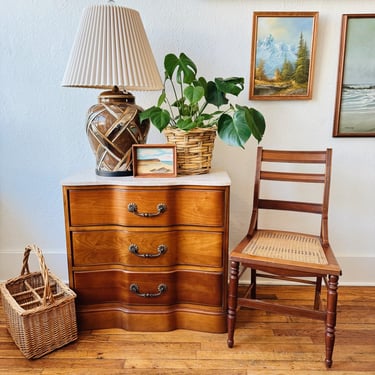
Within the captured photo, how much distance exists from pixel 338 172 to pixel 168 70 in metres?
1.19

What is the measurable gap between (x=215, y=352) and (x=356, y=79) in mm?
1644

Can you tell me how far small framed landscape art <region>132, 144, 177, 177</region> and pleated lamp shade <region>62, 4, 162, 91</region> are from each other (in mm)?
282

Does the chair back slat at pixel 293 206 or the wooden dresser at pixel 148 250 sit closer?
the wooden dresser at pixel 148 250

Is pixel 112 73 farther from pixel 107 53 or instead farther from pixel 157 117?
pixel 157 117

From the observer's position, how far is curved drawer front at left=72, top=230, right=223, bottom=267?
146 centimetres

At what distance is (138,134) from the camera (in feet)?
4.92

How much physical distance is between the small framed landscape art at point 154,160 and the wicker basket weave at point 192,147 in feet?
0.19

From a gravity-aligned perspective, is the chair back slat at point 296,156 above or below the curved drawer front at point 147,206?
above

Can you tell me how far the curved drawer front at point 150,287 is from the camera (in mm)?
1495

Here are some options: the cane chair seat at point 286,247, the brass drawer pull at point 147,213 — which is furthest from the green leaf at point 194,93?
the cane chair seat at point 286,247

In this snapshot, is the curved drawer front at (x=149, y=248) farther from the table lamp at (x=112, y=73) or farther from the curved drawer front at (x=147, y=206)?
the table lamp at (x=112, y=73)

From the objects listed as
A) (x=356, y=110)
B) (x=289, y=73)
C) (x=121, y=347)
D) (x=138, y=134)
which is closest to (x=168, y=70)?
(x=138, y=134)

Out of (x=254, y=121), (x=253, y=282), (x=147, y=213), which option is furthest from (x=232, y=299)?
(x=254, y=121)

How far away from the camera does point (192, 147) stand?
148 centimetres
